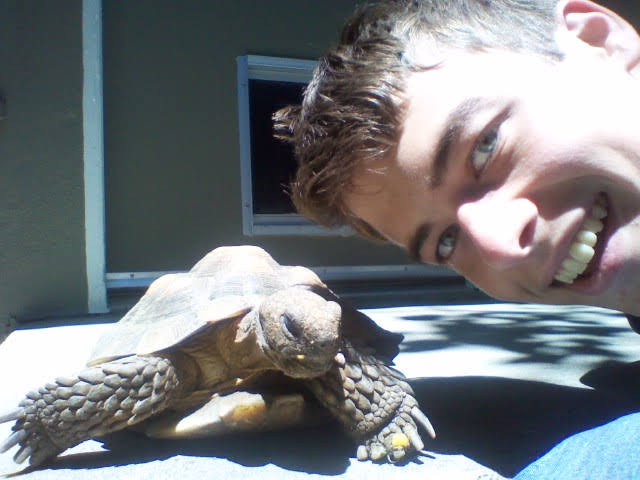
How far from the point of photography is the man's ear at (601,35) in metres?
1.11

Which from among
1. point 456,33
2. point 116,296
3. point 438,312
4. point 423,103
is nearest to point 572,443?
point 423,103

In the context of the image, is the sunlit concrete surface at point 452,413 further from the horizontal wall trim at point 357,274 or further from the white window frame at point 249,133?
the white window frame at point 249,133

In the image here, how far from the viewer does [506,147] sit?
3.31 ft

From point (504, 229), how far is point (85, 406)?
3.27ft

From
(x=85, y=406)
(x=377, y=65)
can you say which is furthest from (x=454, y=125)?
(x=85, y=406)

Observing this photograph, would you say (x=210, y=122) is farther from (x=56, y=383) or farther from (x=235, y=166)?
(x=56, y=383)

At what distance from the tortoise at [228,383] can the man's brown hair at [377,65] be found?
1.06 feet

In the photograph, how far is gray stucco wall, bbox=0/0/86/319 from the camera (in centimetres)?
348

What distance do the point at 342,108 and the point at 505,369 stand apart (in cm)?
118

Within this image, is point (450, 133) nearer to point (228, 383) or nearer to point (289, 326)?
point (289, 326)

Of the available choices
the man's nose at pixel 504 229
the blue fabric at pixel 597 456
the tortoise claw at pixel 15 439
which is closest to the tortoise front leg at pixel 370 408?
the blue fabric at pixel 597 456

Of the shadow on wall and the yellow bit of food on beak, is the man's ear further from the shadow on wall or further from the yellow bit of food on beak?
the shadow on wall

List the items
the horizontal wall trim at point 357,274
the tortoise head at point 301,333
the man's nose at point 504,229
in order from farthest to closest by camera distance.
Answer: the horizontal wall trim at point 357,274 < the tortoise head at point 301,333 < the man's nose at point 504,229

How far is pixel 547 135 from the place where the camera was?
988mm
